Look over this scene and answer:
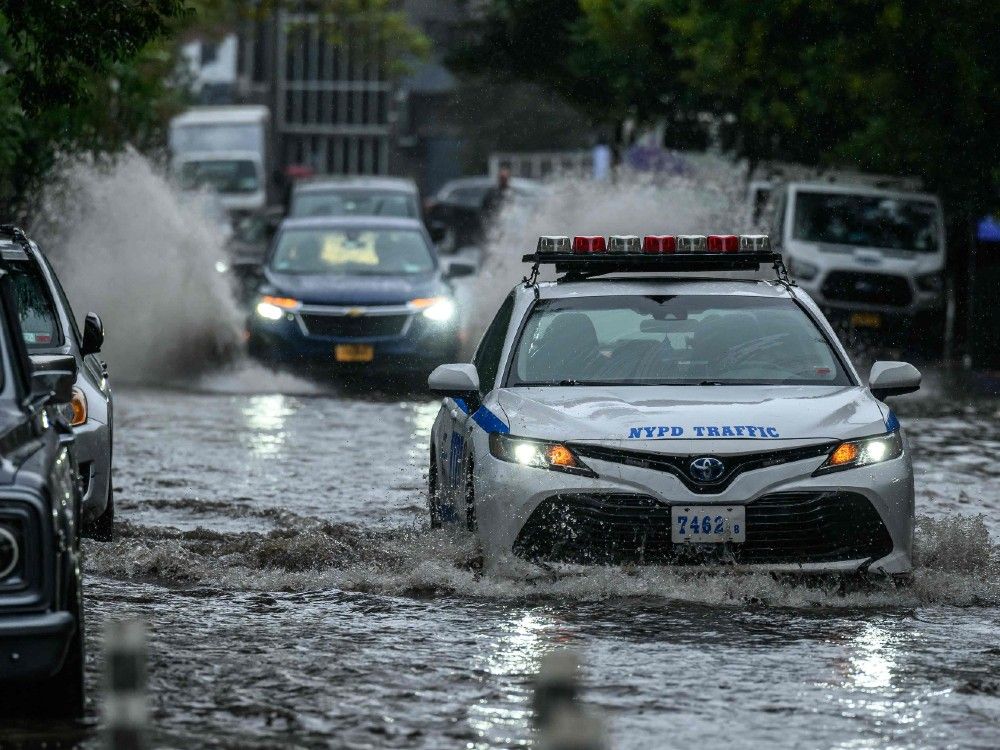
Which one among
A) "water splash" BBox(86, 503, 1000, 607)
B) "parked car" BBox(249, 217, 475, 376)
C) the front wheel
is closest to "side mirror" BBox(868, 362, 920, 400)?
"water splash" BBox(86, 503, 1000, 607)

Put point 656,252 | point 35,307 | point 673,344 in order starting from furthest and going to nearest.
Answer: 1. point 35,307
2. point 656,252
3. point 673,344

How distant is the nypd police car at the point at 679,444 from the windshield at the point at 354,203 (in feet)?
85.3

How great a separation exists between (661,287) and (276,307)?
37.1 feet

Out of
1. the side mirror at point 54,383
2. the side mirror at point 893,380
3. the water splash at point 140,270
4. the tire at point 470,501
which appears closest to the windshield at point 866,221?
the water splash at point 140,270

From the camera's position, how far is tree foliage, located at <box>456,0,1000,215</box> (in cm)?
2692

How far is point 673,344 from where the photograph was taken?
1063 centimetres

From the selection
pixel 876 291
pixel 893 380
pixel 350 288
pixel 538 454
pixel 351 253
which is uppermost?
pixel 893 380

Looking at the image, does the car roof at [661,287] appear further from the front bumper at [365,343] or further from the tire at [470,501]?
the front bumper at [365,343]

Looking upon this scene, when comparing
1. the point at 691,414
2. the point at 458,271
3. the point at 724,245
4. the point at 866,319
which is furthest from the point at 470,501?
the point at 866,319

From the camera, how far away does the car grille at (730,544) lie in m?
9.33

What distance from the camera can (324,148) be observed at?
11231 centimetres

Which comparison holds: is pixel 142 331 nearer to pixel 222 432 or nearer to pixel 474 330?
pixel 474 330

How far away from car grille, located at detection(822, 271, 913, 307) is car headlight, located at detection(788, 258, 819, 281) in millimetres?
379

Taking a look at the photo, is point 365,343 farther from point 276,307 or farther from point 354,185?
point 354,185
